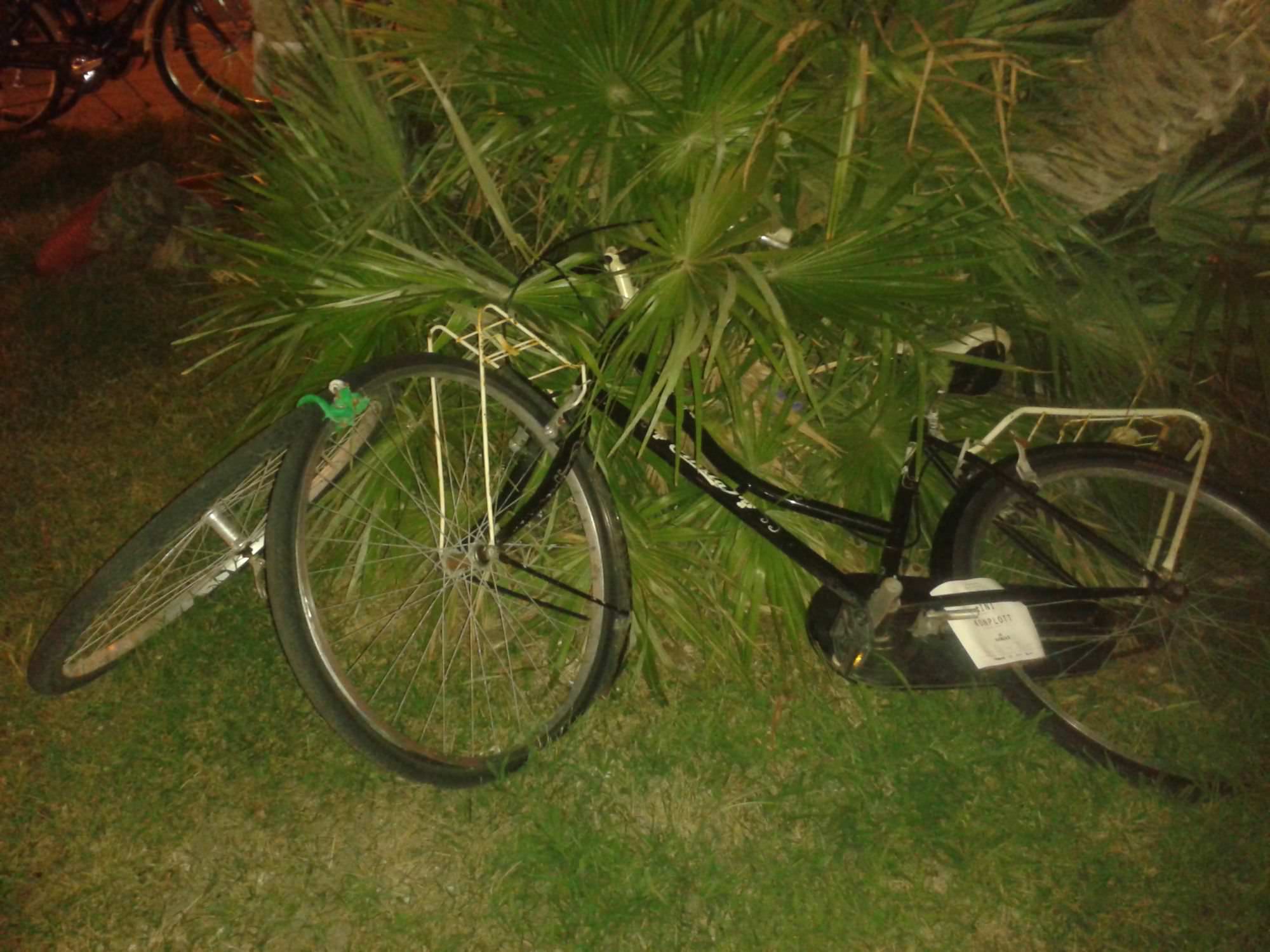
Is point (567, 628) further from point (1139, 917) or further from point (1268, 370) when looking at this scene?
point (1268, 370)

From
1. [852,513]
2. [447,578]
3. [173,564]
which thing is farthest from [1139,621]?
[173,564]

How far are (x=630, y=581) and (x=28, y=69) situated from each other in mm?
6355

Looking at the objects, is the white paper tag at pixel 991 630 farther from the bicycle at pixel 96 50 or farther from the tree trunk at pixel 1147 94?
the bicycle at pixel 96 50

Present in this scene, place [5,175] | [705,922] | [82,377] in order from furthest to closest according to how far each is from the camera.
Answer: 1. [5,175]
2. [82,377]
3. [705,922]

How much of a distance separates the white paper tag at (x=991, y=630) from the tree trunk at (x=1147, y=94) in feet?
3.68

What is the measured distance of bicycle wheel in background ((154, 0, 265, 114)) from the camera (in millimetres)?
5867

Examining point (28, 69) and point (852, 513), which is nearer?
point (852, 513)

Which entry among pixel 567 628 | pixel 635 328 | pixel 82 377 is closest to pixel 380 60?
pixel 635 328

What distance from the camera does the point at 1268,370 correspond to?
6.91 ft

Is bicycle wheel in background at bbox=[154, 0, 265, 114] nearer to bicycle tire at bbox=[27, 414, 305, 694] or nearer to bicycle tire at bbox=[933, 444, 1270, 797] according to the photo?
bicycle tire at bbox=[27, 414, 305, 694]

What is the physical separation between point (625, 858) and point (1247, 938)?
4.75 ft

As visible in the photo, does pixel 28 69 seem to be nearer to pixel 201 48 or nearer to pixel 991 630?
pixel 201 48

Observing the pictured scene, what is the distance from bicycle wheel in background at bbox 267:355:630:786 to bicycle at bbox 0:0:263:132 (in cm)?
468

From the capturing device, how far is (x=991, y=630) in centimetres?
213
